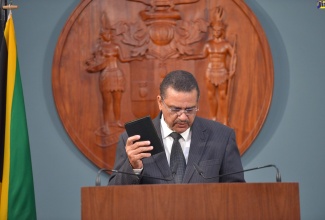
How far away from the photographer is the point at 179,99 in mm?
3211

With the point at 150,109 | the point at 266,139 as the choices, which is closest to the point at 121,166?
the point at 150,109

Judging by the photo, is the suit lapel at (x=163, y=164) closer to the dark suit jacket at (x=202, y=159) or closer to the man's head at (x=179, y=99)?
the dark suit jacket at (x=202, y=159)

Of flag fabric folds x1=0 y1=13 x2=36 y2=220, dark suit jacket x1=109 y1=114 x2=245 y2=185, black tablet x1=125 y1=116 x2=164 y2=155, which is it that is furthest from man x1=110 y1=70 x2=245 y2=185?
flag fabric folds x1=0 y1=13 x2=36 y2=220

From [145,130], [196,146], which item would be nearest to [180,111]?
[196,146]

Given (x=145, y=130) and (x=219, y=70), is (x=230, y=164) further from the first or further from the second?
(x=219, y=70)

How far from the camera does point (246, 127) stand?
4520 millimetres

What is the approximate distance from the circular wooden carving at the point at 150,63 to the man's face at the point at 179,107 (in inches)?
48.9

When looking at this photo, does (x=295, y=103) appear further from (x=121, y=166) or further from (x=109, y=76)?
(x=121, y=166)

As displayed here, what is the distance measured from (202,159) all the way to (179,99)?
1.15ft

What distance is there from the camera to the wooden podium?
2590 mm

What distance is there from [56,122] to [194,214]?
212 centimetres

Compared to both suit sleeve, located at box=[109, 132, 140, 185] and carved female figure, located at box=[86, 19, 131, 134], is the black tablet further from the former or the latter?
carved female figure, located at box=[86, 19, 131, 134]

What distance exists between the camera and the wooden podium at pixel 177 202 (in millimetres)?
2590

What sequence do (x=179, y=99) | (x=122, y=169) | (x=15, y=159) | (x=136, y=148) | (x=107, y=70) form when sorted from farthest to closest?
(x=107, y=70) < (x=15, y=159) < (x=179, y=99) < (x=122, y=169) < (x=136, y=148)
